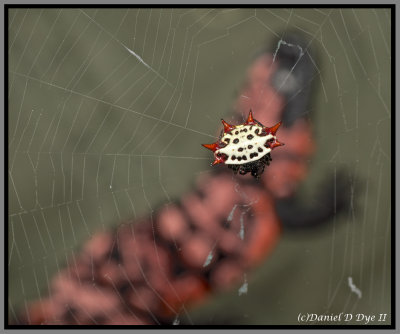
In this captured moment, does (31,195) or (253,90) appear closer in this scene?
(253,90)

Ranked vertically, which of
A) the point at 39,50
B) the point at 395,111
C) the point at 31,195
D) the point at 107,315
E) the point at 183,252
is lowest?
the point at 107,315

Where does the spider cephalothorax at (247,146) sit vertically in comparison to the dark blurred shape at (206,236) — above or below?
above

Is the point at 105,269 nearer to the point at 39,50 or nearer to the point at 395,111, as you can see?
the point at 39,50

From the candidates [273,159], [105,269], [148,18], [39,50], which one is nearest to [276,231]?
[273,159]

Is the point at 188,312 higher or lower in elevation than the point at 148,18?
lower

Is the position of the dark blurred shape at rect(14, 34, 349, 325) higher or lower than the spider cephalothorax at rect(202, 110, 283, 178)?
lower

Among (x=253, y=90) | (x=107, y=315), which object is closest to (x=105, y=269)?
(x=107, y=315)
